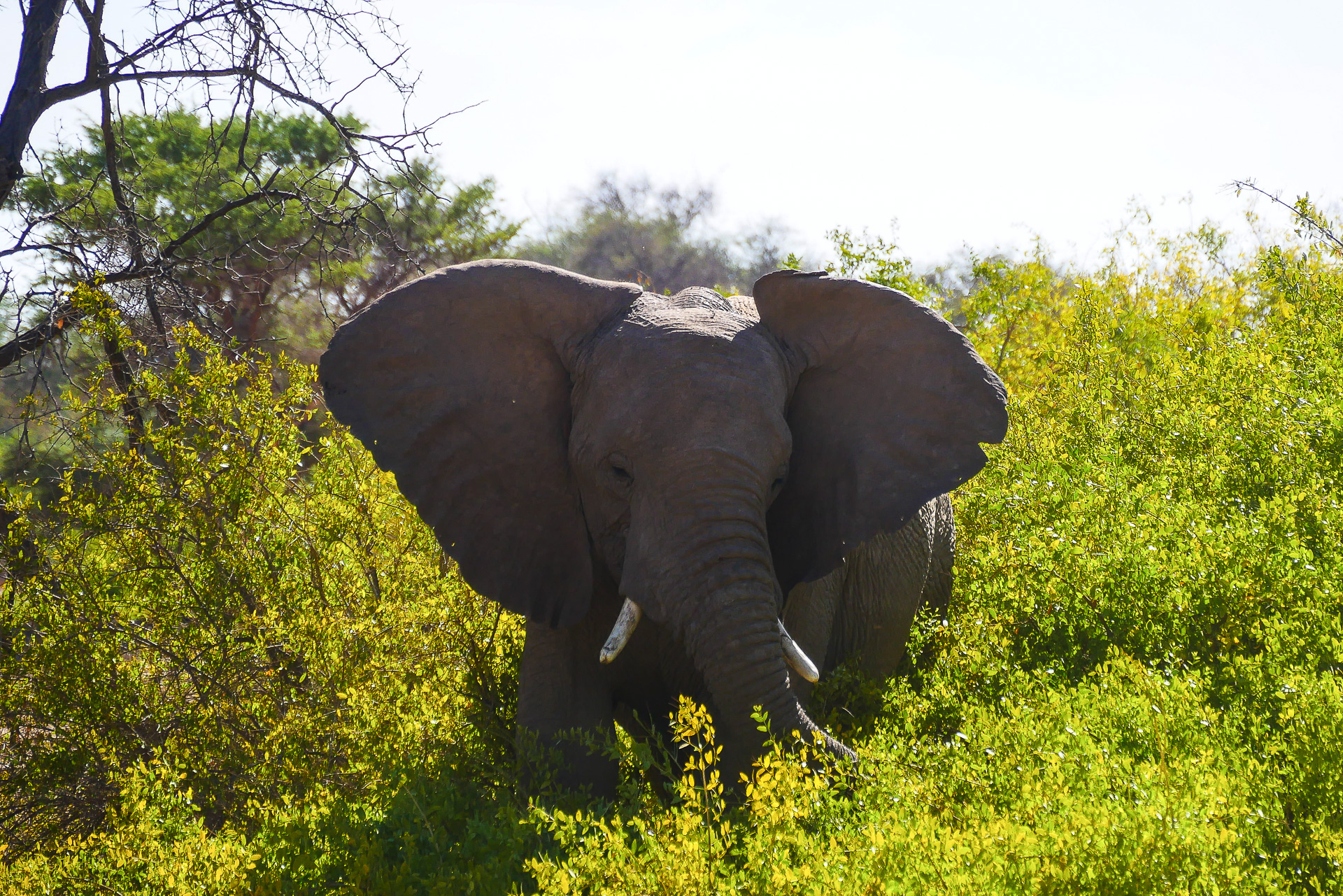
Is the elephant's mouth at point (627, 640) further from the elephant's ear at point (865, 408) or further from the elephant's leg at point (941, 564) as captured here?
the elephant's leg at point (941, 564)

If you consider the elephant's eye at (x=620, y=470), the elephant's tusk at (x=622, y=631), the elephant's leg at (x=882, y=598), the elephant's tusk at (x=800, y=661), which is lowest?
the elephant's tusk at (x=800, y=661)

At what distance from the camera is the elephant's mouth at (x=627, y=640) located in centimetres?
325

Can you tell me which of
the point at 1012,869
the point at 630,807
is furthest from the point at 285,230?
the point at 1012,869

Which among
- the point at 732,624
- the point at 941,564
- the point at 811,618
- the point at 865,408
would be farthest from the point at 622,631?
the point at 941,564

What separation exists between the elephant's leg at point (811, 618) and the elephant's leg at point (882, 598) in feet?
1.55

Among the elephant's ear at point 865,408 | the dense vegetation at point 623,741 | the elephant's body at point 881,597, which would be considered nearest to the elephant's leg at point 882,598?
the elephant's body at point 881,597

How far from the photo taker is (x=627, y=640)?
10.8ft

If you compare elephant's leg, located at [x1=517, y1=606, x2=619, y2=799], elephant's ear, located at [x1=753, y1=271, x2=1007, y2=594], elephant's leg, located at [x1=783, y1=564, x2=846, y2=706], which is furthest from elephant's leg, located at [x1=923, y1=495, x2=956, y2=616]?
elephant's leg, located at [x1=517, y1=606, x2=619, y2=799]

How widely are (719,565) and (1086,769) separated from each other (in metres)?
1.19

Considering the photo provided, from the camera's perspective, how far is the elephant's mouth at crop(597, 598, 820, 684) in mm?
3246

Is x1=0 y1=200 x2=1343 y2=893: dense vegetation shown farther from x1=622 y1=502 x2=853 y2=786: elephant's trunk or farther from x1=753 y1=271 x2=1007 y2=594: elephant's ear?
x1=753 y1=271 x2=1007 y2=594: elephant's ear

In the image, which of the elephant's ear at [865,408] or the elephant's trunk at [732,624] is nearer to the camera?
the elephant's trunk at [732,624]

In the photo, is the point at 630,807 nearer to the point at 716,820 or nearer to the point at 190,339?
the point at 716,820

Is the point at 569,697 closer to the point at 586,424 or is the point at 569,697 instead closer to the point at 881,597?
the point at 586,424
